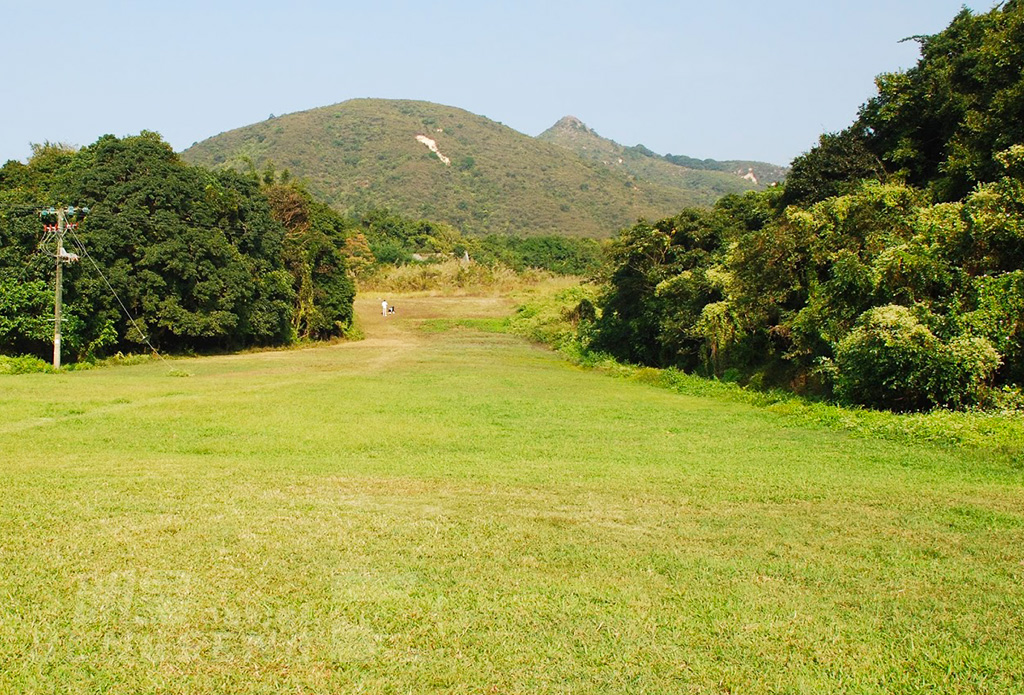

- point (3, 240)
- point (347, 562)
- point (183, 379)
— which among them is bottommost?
point (183, 379)

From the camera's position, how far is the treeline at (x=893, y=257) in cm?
1578

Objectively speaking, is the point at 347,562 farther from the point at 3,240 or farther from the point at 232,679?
the point at 3,240

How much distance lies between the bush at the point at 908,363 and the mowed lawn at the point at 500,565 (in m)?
2.99

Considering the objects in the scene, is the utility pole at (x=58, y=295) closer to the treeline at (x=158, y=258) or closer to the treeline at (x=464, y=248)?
the treeline at (x=158, y=258)

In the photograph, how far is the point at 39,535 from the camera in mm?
6582

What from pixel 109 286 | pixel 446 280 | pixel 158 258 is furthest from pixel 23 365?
pixel 446 280

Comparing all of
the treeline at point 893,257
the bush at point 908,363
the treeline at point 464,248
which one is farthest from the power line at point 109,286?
the treeline at point 464,248

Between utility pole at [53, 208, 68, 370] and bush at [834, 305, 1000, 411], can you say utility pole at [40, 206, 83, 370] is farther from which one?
bush at [834, 305, 1000, 411]

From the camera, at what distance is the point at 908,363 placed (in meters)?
16.2

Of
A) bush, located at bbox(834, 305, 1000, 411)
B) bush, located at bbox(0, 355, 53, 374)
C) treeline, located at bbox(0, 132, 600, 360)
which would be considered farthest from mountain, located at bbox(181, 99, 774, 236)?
bush, located at bbox(834, 305, 1000, 411)

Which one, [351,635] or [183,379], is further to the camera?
[183,379]

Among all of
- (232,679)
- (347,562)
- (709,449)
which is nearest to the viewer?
(232,679)

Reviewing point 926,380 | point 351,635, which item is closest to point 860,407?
point 926,380

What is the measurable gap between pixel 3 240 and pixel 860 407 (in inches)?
1085
